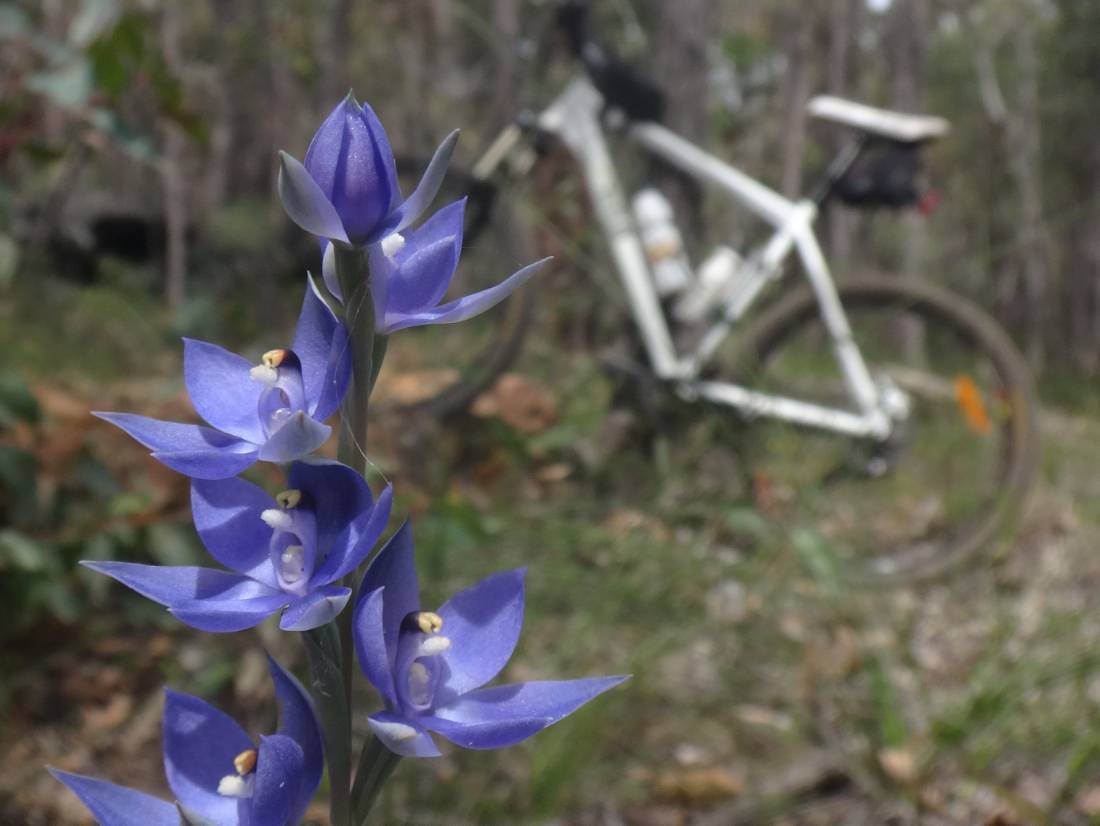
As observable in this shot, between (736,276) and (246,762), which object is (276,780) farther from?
(736,276)

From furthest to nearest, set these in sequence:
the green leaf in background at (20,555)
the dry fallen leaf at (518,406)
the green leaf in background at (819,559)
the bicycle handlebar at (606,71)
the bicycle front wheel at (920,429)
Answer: the bicycle handlebar at (606,71)
the bicycle front wheel at (920,429)
the dry fallen leaf at (518,406)
the green leaf in background at (819,559)
the green leaf in background at (20,555)

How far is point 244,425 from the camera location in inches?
21.2

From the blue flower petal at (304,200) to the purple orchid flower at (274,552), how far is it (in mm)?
113

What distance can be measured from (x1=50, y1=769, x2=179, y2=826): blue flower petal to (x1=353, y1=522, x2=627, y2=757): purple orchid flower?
0.11m

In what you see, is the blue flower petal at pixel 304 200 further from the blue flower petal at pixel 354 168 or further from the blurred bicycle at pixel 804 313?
the blurred bicycle at pixel 804 313

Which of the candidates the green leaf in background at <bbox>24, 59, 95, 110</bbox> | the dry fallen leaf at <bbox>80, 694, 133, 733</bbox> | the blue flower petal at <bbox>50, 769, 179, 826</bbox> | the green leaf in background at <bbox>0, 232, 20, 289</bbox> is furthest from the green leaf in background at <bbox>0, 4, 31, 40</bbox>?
the blue flower petal at <bbox>50, 769, 179, 826</bbox>

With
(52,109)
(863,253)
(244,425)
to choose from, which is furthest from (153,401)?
(863,253)

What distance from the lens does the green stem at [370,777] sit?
51 centimetres

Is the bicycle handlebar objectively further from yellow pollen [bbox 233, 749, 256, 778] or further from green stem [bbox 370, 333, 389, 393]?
yellow pollen [bbox 233, 749, 256, 778]

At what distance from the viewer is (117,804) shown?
0.48 m

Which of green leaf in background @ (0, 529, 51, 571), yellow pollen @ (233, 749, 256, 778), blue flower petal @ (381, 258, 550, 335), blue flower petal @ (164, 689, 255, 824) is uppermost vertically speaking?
blue flower petal @ (381, 258, 550, 335)

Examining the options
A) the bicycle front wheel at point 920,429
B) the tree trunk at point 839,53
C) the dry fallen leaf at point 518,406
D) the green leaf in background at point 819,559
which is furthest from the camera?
the tree trunk at point 839,53

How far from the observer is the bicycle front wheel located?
3.00 meters

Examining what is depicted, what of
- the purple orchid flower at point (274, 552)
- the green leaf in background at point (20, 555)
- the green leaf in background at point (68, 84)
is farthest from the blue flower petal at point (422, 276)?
the green leaf in background at point (68, 84)
